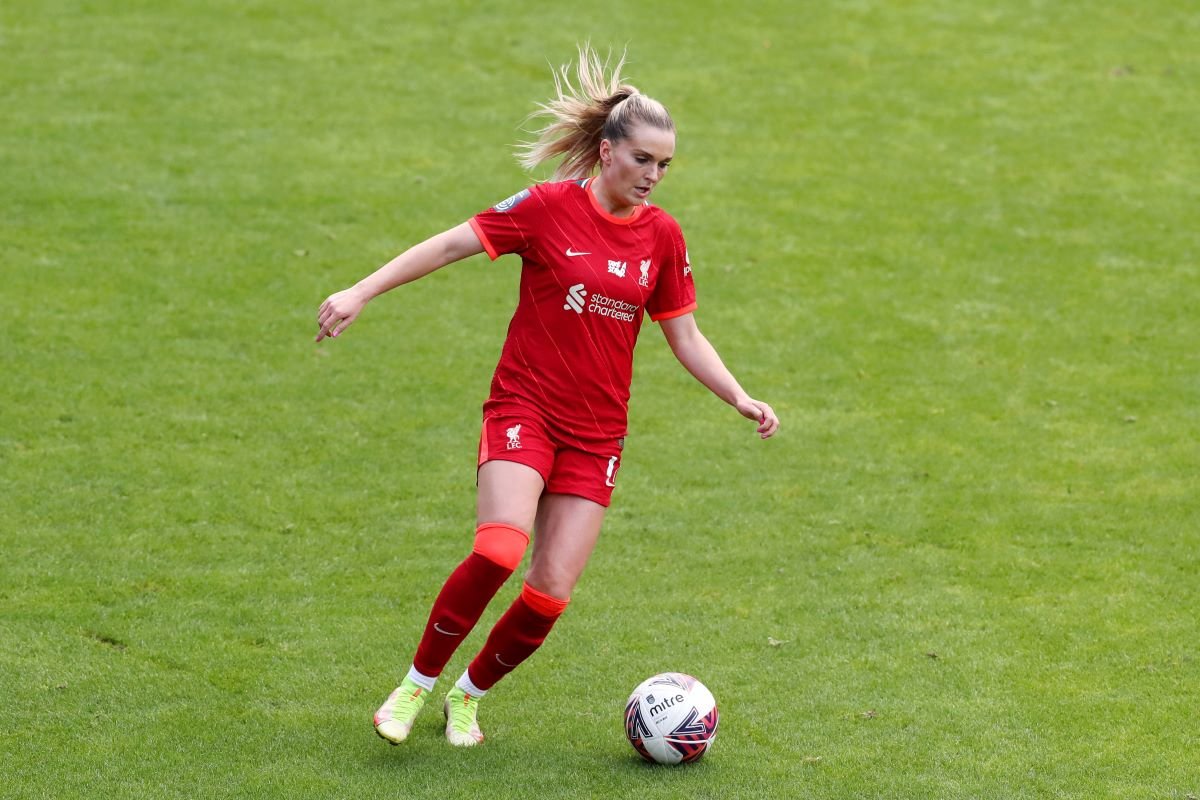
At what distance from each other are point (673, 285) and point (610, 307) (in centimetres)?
38

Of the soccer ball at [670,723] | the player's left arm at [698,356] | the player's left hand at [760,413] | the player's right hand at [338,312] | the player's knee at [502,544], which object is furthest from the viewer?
the player's left arm at [698,356]

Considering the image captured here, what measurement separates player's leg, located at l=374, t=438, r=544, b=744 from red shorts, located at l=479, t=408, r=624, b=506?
5 centimetres

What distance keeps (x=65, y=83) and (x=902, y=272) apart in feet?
30.2

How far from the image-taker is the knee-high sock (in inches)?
230

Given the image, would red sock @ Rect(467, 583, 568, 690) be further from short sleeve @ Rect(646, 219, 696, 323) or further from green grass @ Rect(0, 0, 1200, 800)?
short sleeve @ Rect(646, 219, 696, 323)

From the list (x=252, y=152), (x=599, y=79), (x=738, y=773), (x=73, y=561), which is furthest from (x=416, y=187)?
(x=738, y=773)

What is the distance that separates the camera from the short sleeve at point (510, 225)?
6.11 meters

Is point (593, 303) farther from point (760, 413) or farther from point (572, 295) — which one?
point (760, 413)

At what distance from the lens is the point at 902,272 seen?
13.3m

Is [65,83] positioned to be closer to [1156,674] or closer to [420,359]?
[420,359]

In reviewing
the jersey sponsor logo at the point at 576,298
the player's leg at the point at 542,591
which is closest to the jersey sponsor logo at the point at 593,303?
the jersey sponsor logo at the point at 576,298

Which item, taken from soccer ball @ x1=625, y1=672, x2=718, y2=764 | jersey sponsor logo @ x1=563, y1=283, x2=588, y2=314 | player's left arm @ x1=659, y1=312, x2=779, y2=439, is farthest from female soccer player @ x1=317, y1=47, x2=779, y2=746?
soccer ball @ x1=625, y1=672, x2=718, y2=764

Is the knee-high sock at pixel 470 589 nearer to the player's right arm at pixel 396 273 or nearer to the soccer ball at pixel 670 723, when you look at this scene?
the soccer ball at pixel 670 723

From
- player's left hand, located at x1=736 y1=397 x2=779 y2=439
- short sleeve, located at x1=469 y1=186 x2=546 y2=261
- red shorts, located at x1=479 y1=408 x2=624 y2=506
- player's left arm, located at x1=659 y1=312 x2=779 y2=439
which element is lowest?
red shorts, located at x1=479 y1=408 x2=624 y2=506
